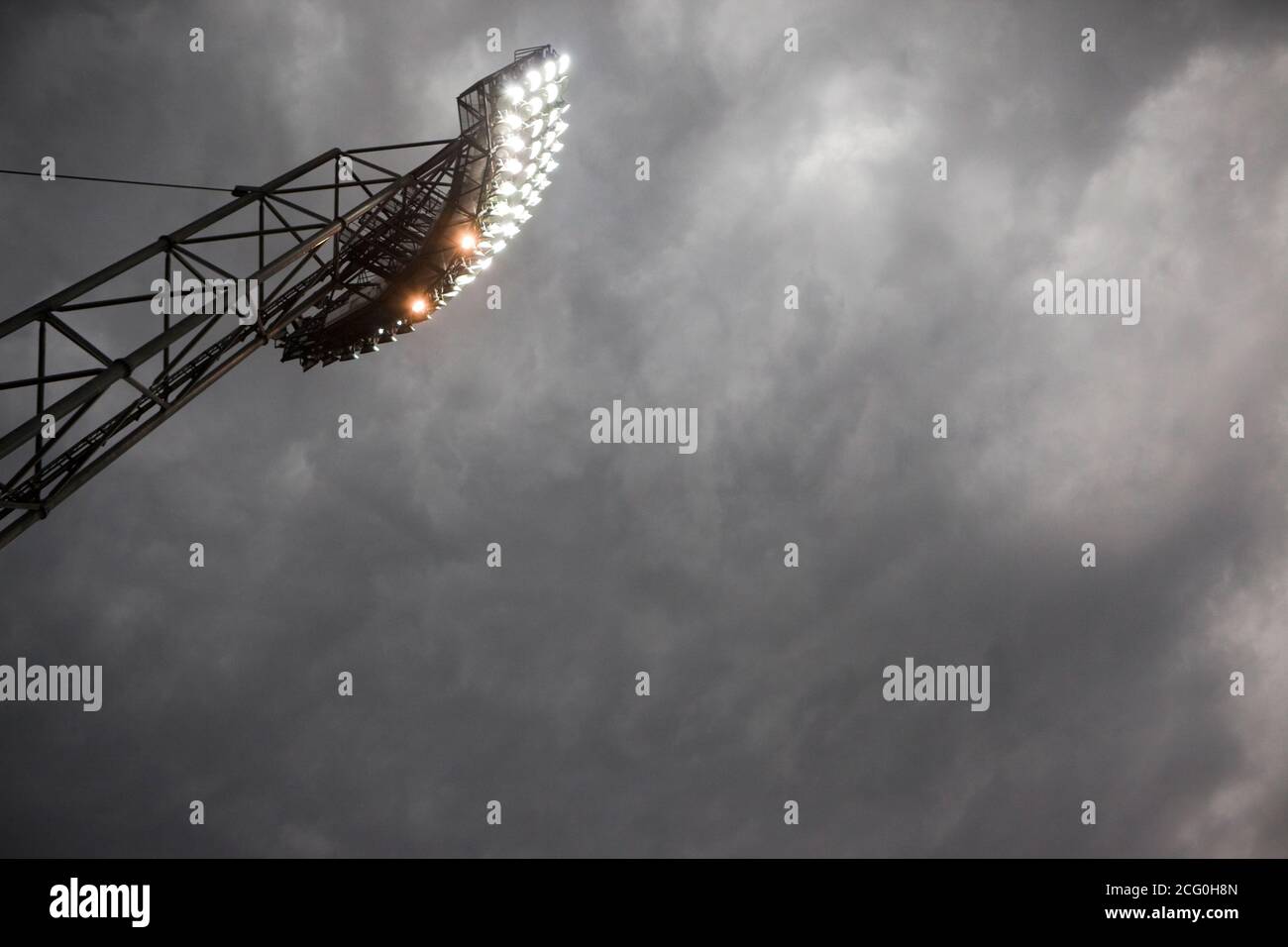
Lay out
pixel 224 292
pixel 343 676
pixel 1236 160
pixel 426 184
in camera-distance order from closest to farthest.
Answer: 1. pixel 224 292
2. pixel 426 184
3. pixel 343 676
4. pixel 1236 160

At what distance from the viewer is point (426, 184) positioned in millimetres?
21531

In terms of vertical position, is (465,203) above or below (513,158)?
below

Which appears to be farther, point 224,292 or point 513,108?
point 513,108
